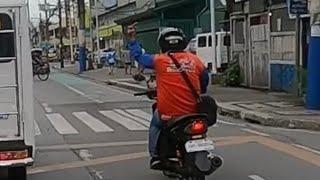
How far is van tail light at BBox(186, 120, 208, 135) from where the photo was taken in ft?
26.9

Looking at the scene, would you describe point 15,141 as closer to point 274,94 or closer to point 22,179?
point 22,179

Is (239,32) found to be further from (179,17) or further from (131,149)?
(179,17)

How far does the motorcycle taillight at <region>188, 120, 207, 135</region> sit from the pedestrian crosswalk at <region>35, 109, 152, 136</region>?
25.5 ft

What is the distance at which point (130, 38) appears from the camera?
9.48 metres

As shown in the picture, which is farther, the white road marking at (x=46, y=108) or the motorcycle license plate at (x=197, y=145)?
the white road marking at (x=46, y=108)

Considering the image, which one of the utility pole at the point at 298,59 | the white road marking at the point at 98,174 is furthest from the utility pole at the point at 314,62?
the white road marking at the point at 98,174

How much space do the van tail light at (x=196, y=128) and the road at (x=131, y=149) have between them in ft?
6.36

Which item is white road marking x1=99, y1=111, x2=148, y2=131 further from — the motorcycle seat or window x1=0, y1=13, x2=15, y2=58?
the motorcycle seat

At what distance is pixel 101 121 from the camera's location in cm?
1808

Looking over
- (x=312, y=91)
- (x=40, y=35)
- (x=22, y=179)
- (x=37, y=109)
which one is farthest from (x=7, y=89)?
(x=40, y=35)

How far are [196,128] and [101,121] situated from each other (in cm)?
1003

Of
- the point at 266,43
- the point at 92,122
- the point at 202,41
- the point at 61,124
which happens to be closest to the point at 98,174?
the point at 61,124

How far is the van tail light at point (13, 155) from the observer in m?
8.89

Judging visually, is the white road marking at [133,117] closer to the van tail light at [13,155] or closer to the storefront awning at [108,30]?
the van tail light at [13,155]
